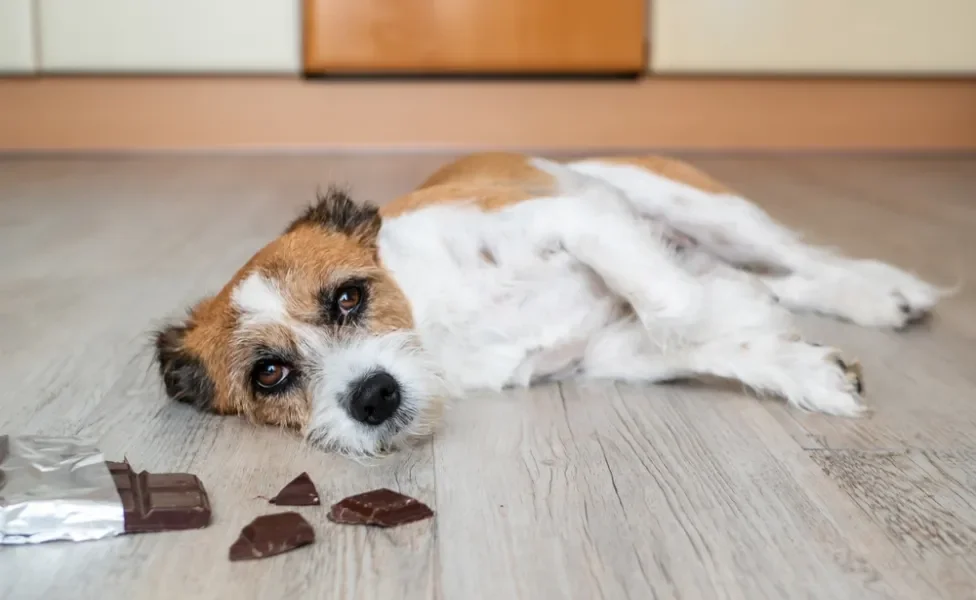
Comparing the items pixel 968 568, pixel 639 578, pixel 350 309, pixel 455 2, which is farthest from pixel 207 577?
pixel 455 2

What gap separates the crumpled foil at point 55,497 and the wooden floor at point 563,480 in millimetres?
25

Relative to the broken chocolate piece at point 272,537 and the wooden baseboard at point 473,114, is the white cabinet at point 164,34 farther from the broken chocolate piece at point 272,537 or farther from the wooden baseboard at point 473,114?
the broken chocolate piece at point 272,537

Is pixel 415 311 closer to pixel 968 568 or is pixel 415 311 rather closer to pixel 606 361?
pixel 606 361

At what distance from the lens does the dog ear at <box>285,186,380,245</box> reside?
1.83 metres

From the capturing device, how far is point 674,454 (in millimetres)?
1494

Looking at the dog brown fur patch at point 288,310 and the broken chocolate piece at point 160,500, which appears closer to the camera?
the broken chocolate piece at point 160,500

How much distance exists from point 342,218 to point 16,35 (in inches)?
122

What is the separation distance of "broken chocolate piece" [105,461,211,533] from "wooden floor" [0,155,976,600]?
27 millimetres

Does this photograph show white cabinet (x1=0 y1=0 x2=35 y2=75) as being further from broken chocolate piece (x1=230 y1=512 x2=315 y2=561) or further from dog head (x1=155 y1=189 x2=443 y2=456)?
broken chocolate piece (x1=230 y1=512 x2=315 y2=561)

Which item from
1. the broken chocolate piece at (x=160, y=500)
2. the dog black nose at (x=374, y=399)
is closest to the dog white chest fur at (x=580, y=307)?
the dog black nose at (x=374, y=399)

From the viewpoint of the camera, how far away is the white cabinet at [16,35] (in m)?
4.16

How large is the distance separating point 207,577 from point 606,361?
93cm

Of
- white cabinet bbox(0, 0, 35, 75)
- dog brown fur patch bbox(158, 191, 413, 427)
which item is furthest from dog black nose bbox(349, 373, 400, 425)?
white cabinet bbox(0, 0, 35, 75)

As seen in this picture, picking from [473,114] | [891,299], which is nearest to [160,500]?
[891,299]
